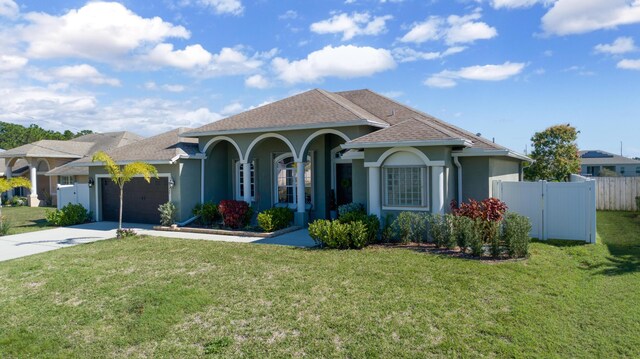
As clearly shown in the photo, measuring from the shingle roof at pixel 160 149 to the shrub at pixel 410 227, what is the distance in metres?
9.65

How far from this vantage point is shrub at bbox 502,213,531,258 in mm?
9812

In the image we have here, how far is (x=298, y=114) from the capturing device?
16875 millimetres

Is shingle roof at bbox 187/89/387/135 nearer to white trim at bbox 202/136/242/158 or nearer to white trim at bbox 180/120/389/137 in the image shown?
white trim at bbox 180/120/389/137

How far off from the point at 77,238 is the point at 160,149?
16.6 ft

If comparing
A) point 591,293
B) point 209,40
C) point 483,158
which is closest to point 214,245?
point 483,158

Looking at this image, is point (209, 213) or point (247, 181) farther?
point (247, 181)

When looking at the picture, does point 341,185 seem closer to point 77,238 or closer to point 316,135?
point 316,135

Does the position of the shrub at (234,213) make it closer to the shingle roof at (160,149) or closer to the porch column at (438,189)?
the shingle roof at (160,149)

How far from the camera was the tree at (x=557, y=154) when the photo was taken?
2995 centimetres

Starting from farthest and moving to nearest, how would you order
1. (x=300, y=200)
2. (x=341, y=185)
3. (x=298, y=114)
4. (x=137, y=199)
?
(x=137, y=199), (x=341, y=185), (x=298, y=114), (x=300, y=200)

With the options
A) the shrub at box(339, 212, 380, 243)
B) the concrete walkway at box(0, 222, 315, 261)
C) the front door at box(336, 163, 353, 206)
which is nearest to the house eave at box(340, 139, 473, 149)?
the shrub at box(339, 212, 380, 243)

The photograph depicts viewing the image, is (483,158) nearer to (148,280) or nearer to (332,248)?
(332,248)

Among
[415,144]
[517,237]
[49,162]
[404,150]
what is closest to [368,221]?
[404,150]

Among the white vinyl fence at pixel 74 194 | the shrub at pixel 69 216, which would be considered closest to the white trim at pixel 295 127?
the shrub at pixel 69 216
